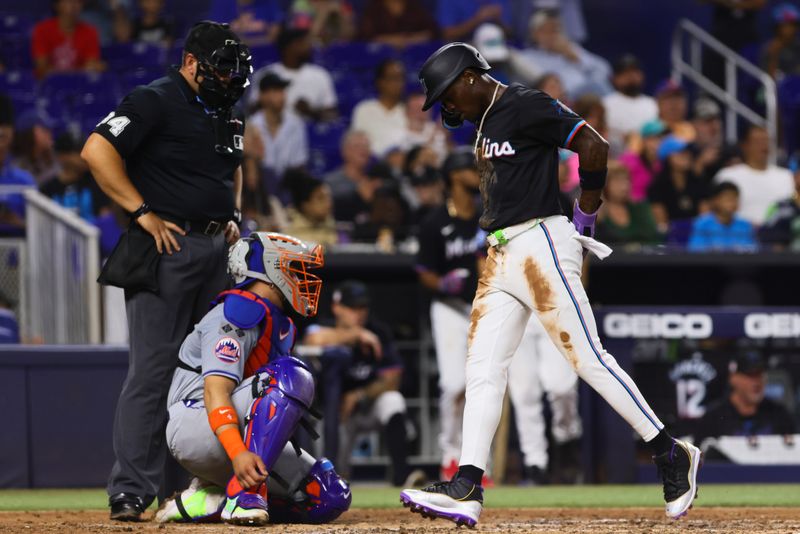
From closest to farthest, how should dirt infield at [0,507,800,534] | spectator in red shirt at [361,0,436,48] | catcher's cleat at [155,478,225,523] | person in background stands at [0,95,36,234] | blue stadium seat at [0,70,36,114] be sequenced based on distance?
dirt infield at [0,507,800,534] < catcher's cleat at [155,478,225,523] < person in background stands at [0,95,36,234] < blue stadium seat at [0,70,36,114] < spectator in red shirt at [361,0,436,48]

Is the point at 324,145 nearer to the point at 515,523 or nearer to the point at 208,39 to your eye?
the point at 208,39

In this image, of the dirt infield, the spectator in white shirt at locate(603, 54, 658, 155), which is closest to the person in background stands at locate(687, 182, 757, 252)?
the spectator in white shirt at locate(603, 54, 658, 155)

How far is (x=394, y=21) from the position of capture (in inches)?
534

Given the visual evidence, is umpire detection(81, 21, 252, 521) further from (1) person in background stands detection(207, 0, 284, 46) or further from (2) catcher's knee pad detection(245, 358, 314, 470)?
(1) person in background stands detection(207, 0, 284, 46)

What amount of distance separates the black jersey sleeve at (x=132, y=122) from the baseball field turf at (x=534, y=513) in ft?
5.07

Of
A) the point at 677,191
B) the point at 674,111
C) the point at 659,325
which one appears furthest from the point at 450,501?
the point at 674,111

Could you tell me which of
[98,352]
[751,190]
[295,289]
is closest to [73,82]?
[98,352]

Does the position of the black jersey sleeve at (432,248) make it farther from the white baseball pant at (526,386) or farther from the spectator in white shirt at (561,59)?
the spectator in white shirt at (561,59)

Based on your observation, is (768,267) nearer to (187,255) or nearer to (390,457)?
(390,457)

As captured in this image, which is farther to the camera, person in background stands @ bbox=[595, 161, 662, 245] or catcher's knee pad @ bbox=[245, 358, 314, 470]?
person in background stands @ bbox=[595, 161, 662, 245]

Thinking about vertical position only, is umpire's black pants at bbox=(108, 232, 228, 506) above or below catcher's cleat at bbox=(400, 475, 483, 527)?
above

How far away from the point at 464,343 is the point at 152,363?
137 inches

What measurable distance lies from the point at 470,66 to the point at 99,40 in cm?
855

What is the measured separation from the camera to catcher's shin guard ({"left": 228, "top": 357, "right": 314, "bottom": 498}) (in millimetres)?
5184
